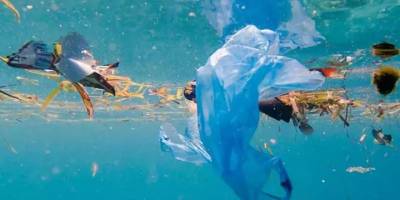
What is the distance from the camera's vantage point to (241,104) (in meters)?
3.55

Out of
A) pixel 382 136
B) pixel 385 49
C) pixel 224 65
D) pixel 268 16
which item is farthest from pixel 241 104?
pixel 382 136

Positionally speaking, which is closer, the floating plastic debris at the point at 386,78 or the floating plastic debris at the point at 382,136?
the floating plastic debris at the point at 386,78

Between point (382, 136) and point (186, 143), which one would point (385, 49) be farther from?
point (382, 136)

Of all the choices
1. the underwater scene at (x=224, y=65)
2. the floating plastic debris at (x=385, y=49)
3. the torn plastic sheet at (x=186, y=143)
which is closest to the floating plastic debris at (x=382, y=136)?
Result: the underwater scene at (x=224, y=65)

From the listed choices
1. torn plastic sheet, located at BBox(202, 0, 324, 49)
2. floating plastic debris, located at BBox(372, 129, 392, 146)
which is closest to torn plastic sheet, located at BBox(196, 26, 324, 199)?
torn plastic sheet, located at BBox(202, 0, 324, 49)

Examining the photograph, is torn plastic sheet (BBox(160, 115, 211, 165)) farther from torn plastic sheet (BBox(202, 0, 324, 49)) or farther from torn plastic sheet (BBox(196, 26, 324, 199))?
torn plastic sheet (BBox(202, 0, 324, 49))

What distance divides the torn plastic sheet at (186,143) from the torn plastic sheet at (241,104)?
1.06 metres

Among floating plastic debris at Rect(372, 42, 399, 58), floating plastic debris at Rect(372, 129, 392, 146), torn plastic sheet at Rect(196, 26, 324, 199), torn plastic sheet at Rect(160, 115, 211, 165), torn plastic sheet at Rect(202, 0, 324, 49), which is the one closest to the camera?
torn plastic sheet at Rect(196, 26, 324, 199)

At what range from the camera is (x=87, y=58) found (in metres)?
3.39

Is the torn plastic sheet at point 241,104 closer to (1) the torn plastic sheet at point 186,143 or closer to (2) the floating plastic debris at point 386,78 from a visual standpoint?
(2) the floating plastic debris at point 386,78

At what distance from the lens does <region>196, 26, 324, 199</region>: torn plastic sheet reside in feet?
11.3

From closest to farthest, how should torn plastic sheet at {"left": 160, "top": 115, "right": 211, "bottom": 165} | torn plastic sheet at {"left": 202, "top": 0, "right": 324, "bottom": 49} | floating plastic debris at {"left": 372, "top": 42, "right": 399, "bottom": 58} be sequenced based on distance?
floating plastic debris at {"left": 372, "top": 42, "right": 399, "bottom": 58}
torn plastic sheet at {"left": 160, "top": 115, "right": 211, "bottom": 165}
torn plastic sheet at {"left": 202, "top": 0, "right": 324, "bottom": 49}

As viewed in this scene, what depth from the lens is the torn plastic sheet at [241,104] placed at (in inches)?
136

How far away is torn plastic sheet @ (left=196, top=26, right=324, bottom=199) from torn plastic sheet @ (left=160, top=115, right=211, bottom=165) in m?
1.06
